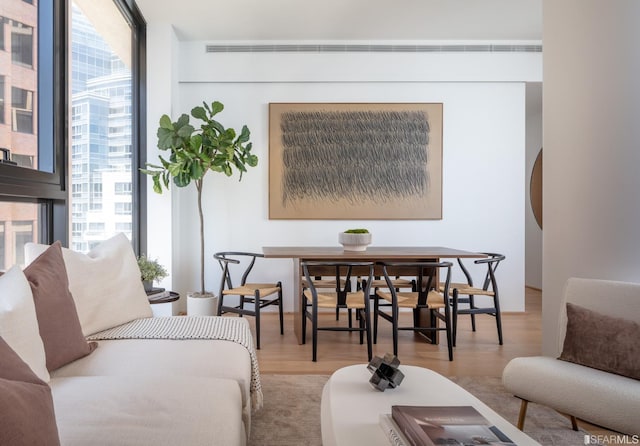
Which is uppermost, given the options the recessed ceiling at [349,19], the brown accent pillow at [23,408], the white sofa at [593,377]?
the recessed ceiling at [349,19]

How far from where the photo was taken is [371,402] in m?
1.34

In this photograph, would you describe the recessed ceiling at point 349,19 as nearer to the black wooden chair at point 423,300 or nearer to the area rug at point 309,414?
the black wooden chair at point 423,300

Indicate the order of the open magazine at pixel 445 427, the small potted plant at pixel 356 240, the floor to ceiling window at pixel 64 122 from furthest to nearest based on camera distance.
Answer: the small potted plant at pixel 356 240, the floor to ceiling window at pixel 64 122, the open magazine at pixel 445 427

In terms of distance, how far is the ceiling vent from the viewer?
14.2ft

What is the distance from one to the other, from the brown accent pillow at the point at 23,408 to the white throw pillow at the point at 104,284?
1015 millimetres

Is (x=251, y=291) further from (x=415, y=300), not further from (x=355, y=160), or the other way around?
(x=355, y=160)

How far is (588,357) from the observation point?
1742mm

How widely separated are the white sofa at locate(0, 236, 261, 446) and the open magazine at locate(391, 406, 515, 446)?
51cm

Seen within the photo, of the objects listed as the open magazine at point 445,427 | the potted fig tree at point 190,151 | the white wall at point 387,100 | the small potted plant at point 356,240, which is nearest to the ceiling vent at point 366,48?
the white wall at point 387,100

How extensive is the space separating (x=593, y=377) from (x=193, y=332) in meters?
1.88

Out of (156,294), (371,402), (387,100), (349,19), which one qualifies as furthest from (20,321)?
(387,100)

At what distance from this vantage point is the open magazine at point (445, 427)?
3.18 feet

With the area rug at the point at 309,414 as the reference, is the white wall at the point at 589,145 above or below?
above

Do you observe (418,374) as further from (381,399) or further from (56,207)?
(56,207)
